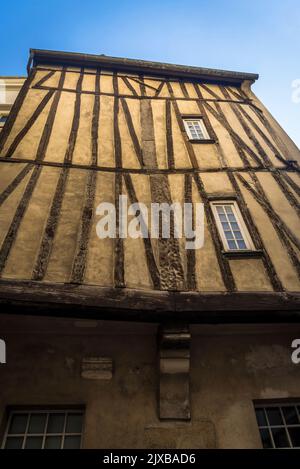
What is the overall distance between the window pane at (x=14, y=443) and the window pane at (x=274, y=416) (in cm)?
285

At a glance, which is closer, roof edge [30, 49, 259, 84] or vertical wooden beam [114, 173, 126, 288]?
vertical wooden beam [114, 173, 126, 288]

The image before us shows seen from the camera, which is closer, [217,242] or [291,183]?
[217,242]

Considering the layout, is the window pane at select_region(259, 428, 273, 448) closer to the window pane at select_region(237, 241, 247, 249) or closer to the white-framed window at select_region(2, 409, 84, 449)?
the white-framed window at select_region(2, 409, 84, 449)

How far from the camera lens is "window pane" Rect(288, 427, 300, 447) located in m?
3.27

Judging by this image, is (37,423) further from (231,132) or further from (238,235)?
(231,132)

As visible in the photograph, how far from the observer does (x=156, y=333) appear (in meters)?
3.73

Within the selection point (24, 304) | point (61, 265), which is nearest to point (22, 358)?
point (24, 304)

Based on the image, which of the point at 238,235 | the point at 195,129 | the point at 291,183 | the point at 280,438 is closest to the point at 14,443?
the point at 280,438

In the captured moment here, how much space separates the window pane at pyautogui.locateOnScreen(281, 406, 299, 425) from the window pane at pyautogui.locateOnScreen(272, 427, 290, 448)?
138 millimetres

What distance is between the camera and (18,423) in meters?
3.32

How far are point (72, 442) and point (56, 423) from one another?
0.92 feet

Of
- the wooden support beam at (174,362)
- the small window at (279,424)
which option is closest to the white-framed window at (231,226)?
the wooden support beam at (174,362)

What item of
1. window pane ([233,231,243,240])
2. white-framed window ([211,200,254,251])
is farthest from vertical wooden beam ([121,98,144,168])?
window pane ([233,231,243,240])
